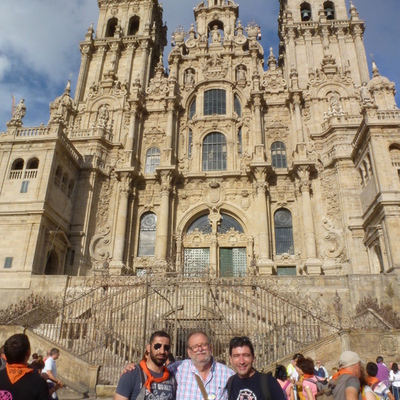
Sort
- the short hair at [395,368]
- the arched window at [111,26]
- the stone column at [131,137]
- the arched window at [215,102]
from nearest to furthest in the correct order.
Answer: the short hair at [395,368] < the stone column at [131,137] < the arched window at [215,102] < the arched window at [111,26]

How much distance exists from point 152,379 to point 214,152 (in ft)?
80.4

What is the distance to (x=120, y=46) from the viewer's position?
3169 cm

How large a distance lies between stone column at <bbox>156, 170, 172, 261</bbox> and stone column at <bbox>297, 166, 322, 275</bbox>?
8437 millimetres

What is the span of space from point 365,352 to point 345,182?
13.1 meters

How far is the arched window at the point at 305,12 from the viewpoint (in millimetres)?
32938

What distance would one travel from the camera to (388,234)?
1777 centimetres

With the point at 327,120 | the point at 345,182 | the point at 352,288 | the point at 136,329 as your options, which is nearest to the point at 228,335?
the point at 136,329

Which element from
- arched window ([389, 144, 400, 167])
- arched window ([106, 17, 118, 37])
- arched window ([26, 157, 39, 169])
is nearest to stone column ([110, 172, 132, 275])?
arched window ([26, 157, 39, 169])

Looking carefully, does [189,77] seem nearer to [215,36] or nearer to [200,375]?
[215,36]

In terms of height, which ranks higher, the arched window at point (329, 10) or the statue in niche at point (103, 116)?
the arched window at point (329, 10)

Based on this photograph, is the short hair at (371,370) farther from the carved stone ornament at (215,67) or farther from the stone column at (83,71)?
the stone column at (83,71)

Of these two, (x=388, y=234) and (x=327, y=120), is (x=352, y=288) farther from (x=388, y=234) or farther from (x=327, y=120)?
(x=327, y=120)

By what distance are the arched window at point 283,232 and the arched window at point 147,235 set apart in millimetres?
8013

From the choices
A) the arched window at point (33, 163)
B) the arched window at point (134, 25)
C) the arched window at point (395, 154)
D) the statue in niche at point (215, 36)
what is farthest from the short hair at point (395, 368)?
the arched window at point (134, 25)
